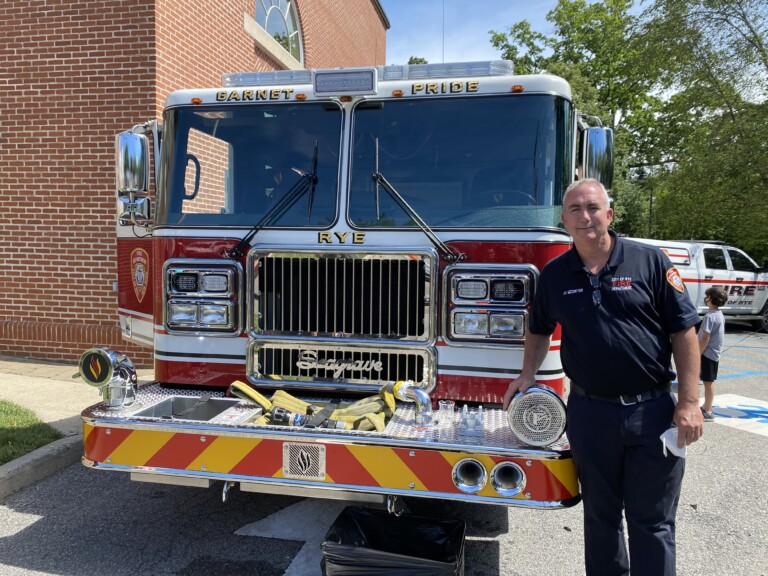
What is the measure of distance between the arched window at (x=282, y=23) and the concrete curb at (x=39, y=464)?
296 inches

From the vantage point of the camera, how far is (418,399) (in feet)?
9.77

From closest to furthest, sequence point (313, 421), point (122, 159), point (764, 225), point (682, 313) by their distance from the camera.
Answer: point (682, 313) → point (313, 421) → point (122, 159) → point (764, 225)

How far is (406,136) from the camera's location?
346 centimetres

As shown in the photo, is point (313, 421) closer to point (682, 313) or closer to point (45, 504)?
point (682, 313)

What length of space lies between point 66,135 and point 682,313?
7.19 metres

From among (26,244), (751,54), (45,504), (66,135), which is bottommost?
(45,504)

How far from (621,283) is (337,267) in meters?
1.53

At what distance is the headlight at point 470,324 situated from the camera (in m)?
3.25

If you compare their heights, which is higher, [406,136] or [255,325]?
[406,136]

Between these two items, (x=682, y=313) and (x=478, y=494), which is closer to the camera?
(x=682, y=313)

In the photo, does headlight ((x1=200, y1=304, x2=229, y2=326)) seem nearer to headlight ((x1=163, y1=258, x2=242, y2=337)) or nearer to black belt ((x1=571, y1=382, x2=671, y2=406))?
headlight ((x1=163, y1=258, x2=242, y2=337))

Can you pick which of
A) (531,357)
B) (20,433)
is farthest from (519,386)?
(20,433)

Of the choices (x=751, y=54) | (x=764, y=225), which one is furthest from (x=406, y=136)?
(x=751, y=54)

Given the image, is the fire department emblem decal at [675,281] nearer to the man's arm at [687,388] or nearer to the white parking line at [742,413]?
the man's arm at [687,388]
